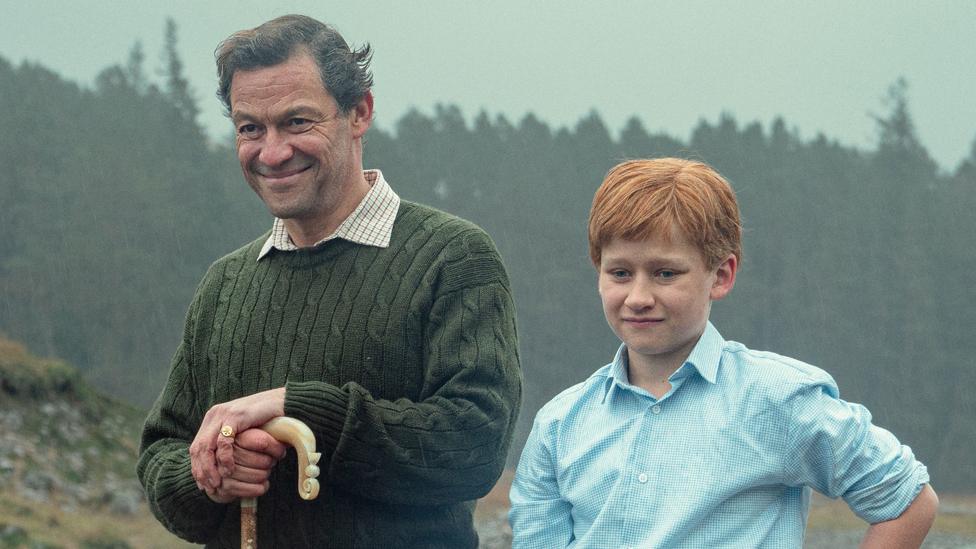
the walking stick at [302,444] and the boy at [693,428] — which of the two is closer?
the boy at [693,428]

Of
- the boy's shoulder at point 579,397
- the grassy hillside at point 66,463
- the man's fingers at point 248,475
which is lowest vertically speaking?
the grassy hillside at point 66,463

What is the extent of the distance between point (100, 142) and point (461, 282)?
23630 mm

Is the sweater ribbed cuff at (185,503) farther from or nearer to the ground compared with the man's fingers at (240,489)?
nearer to the ground

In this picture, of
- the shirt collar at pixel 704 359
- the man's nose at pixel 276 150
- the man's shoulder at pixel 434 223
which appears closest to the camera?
the shirt collar at pixel 704 359

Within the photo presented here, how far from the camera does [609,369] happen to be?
7.57 ft

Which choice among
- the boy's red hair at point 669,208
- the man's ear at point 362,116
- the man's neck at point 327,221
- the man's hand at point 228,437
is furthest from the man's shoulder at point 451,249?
the man's hand at point 228,437

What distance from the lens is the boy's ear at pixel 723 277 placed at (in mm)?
2186

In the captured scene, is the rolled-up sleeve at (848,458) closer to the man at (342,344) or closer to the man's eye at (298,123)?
the man at (342,344)

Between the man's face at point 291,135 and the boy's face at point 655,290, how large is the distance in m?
0.66

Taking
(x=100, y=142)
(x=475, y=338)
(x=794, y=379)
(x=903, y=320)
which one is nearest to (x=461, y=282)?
(x=475, y=338)

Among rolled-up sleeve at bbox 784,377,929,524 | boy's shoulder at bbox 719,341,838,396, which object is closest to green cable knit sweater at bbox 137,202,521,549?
boy's shoulder at bbox 719,341,838,396

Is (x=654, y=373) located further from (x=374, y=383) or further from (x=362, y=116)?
(x=362, y=116)

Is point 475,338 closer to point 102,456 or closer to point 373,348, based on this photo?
point 373,348

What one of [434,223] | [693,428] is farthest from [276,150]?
[693,428]
